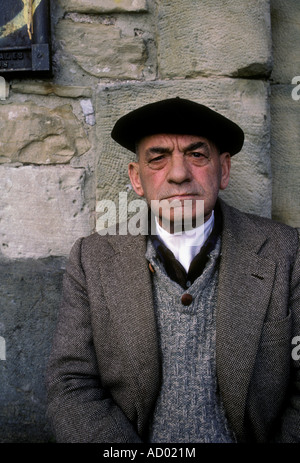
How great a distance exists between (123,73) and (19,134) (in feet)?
1.71

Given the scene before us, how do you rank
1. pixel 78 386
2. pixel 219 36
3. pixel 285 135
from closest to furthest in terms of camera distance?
pixel 78 386 < pixel 219 36 < pixel 285 135

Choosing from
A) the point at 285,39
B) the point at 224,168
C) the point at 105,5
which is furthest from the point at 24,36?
the point at 285,39

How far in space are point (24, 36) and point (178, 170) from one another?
36.0 inches

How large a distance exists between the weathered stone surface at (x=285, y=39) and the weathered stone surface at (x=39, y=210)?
1067 mm

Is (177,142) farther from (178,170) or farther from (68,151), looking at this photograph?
(68,151)

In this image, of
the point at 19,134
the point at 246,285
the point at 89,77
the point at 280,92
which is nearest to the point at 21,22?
the point at 89,77

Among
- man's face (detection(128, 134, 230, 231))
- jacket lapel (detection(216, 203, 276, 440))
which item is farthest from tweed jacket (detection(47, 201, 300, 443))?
man's face (detection(128, 134, 230, 231))

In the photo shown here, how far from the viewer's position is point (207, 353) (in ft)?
4.36

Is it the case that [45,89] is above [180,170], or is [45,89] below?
above

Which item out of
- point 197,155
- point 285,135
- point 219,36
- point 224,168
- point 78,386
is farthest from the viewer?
point 285,135

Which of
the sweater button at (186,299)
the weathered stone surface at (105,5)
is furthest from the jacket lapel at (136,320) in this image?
the weathered stone surface at (105,5)

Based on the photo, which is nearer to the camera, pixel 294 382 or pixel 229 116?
pixel 294 382

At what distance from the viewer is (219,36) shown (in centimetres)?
163

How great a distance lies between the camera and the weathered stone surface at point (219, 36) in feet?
5.34
